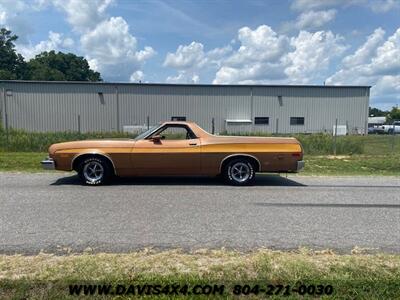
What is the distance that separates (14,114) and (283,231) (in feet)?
114

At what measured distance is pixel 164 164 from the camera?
8500 mm

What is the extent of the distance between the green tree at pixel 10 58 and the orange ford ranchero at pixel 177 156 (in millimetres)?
86535

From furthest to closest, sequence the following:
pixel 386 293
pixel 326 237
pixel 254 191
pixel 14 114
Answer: pixel 14 114
pixel 254 191
pixel 326 237
pixel 386 293

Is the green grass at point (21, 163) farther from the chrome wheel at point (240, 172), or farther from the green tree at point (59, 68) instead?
the green tree at point (59, 68)

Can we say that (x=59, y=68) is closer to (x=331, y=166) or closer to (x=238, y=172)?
(x=331, y=166)

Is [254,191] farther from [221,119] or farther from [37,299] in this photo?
[221,119]

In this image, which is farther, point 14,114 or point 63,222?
point 14,114

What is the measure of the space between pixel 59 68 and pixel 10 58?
1735cm

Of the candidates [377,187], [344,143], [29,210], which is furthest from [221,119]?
[29,210]

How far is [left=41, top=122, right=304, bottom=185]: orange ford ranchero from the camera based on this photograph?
8.38 metres

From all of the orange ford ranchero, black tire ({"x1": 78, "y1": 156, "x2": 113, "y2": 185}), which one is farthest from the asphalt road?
the orange ford ranchero

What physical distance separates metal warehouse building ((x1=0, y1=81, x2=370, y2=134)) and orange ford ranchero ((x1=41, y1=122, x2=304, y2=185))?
24863 millimetres

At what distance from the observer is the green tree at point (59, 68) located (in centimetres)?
8969

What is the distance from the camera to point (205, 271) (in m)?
3.52
